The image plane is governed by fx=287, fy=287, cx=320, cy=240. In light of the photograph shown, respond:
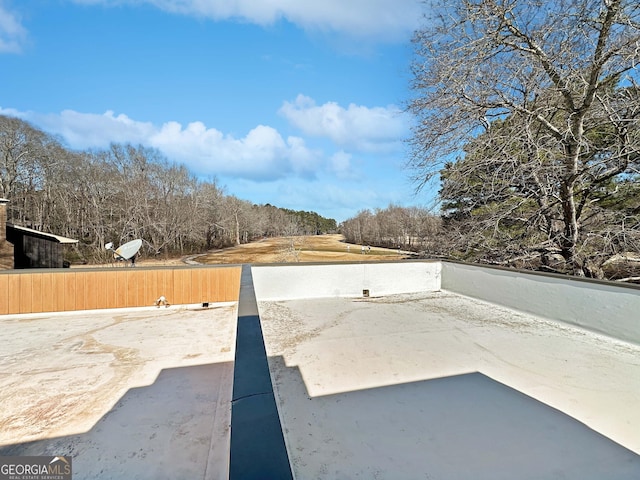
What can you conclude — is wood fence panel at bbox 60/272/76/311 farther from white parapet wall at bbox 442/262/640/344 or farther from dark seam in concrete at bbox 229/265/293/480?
white parapet wall at bbox 442/262/640/344

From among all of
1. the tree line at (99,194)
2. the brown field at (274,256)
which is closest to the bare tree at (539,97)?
the brown field at (274,256)

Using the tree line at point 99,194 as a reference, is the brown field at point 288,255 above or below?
below

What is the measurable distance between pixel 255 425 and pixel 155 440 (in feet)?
5.86

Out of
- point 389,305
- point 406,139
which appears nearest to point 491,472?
point 389,305

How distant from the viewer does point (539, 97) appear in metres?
6.21

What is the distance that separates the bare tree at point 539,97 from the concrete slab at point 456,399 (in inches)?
134

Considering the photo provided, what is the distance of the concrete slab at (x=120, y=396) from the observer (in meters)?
1.84

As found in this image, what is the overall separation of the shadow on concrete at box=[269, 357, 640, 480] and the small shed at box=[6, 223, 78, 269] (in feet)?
49.7

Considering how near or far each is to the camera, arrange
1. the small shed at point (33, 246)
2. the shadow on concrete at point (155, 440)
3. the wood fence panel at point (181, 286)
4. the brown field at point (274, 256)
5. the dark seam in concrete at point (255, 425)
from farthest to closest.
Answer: the brown field at point (274, 256), the small shed at point (33, 246), the wood fence panel at point (181, 286), the shadow on concrete at point (155, 440), the dark seam in concrete at point (255, 425)

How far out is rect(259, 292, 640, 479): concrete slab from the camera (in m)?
1.63

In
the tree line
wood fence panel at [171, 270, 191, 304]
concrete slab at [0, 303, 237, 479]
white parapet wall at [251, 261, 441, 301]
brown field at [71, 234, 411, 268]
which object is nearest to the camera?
concrete slab at [0, 303, 237, 479]

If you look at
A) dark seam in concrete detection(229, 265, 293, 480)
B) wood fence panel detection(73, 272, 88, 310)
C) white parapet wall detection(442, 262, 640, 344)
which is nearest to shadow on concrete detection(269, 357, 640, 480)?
dark seam in concrete detection(229, 265, 293, 480)

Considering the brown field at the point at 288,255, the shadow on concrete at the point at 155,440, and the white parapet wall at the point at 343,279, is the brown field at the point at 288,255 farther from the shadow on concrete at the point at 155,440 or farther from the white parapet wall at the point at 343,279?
the shadow on concrete at the point at 155,440

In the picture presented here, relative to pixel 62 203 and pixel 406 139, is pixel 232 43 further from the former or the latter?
pixel 62 203
